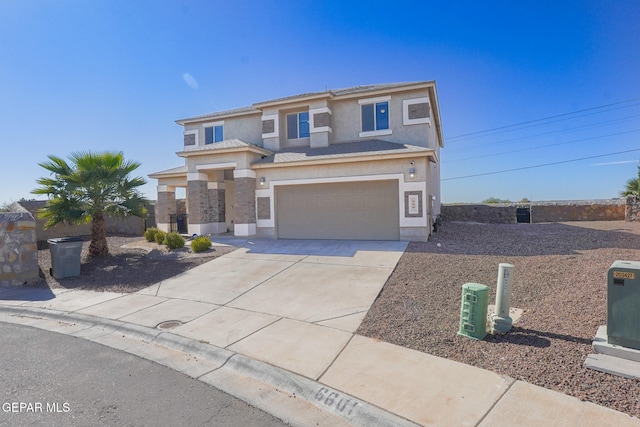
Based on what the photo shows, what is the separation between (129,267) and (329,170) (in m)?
8.15

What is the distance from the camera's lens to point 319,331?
5652 mm

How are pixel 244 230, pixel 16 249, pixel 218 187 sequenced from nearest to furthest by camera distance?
1. pixel 16 249
2. pixel 244 230
3. pixel 218 187

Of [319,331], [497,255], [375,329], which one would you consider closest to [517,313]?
[375,329]

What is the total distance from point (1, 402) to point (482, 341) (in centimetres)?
603

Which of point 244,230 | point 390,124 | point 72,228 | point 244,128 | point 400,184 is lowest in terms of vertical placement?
point 244,230

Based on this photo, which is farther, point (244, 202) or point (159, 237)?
point (244, 202)

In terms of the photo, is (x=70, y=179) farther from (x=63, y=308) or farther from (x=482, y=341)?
(x=482, y=341)

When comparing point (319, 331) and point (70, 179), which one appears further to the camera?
point (70, 179)

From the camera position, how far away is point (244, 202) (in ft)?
50.3

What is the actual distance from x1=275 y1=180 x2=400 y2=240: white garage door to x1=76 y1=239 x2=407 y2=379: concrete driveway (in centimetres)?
234

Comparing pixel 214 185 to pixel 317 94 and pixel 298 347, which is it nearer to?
pixel 317 94

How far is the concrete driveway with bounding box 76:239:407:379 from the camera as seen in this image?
518cm

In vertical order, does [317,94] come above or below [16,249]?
above

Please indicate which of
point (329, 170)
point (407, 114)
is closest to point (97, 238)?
point (329, 170)
